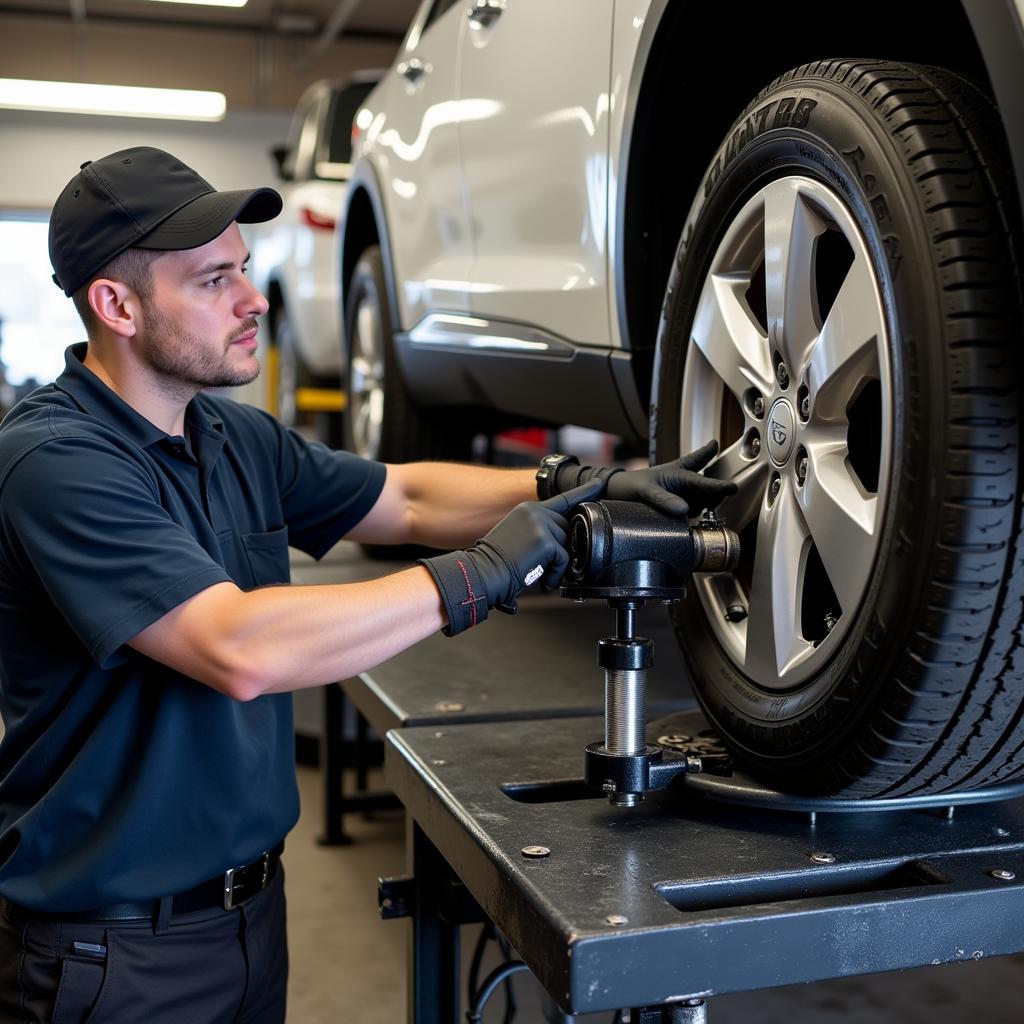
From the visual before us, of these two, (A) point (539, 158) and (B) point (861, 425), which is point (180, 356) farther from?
(B) point (861, 425)

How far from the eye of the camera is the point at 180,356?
1.55 metres

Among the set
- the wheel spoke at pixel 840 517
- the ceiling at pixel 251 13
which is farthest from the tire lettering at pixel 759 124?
the ceiling at pixel 251 13

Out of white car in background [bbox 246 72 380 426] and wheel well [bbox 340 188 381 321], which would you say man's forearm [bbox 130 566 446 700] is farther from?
white car in background [bbox 246 72 380 426]

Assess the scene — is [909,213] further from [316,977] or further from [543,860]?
[316,977]

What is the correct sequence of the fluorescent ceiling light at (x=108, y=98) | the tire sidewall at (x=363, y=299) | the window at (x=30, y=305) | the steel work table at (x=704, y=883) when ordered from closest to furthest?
1. the steel work table at (x=704, y=883)
2. the tire sidewall at (x=363, y=299)
3. the fluorescent ceiling light at (x=108, y=98)
4. the window at (x=30, y=305)

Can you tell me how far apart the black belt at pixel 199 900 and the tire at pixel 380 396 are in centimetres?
148

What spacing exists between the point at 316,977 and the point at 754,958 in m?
1.72

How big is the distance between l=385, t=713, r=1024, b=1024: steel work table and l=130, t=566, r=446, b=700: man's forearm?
0.20m

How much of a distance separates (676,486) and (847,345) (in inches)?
11.2

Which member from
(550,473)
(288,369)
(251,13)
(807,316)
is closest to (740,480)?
(807,316)

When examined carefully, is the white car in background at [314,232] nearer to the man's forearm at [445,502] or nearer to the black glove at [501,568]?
the man's forearm at [445,502]

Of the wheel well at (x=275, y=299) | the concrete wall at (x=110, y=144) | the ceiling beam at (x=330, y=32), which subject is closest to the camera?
the wheel well at (x=275, y=299)

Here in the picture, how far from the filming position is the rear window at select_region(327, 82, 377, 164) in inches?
214

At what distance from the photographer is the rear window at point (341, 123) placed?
543 cm
